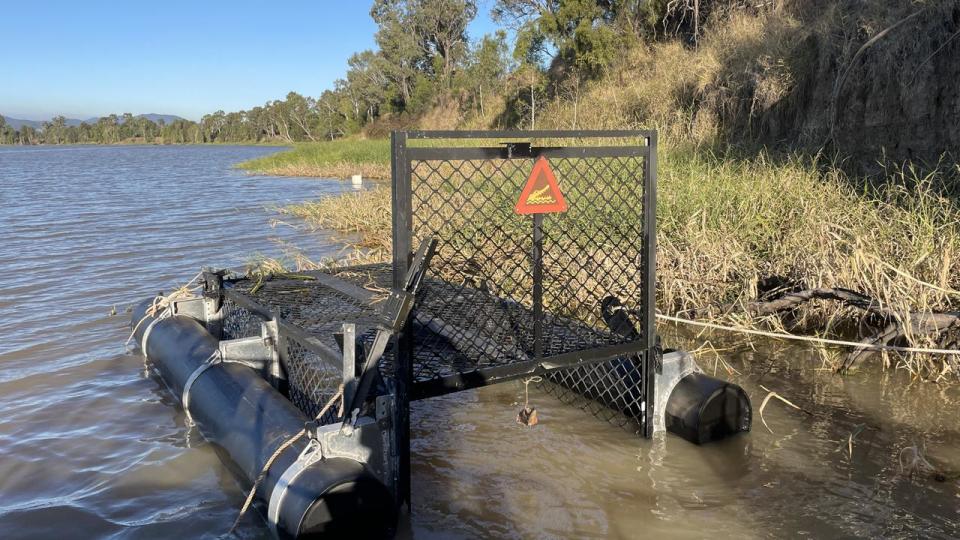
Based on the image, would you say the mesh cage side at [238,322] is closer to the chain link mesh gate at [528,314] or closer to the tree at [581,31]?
the chain link mesh gate at [528,314]

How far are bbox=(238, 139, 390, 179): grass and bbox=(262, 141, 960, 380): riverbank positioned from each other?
1996 centimetres

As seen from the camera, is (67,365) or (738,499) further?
(67,365)

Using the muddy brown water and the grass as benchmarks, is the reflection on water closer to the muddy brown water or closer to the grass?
the muddy brown water

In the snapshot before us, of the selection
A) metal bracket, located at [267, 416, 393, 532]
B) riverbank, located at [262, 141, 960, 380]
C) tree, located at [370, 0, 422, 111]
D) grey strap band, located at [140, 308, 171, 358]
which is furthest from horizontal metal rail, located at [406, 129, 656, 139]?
tree, located at [370, 0, 422, 111]

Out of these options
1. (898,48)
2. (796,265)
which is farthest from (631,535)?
(898,48)

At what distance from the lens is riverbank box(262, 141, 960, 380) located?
4.99 metres

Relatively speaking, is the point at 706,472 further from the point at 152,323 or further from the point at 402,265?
the point at 152,323

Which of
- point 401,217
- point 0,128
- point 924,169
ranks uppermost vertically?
point 0,128

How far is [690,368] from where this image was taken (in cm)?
420

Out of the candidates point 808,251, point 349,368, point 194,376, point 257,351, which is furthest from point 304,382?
point 808,251

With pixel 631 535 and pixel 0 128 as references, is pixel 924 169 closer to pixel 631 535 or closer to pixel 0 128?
pixel 631 535

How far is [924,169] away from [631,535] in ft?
21.3

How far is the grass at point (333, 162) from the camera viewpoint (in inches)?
1110

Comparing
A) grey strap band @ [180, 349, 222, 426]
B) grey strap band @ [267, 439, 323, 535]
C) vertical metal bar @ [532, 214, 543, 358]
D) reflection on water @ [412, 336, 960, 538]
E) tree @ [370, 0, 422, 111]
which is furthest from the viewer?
tree @ [370, 0, 422, 111]
